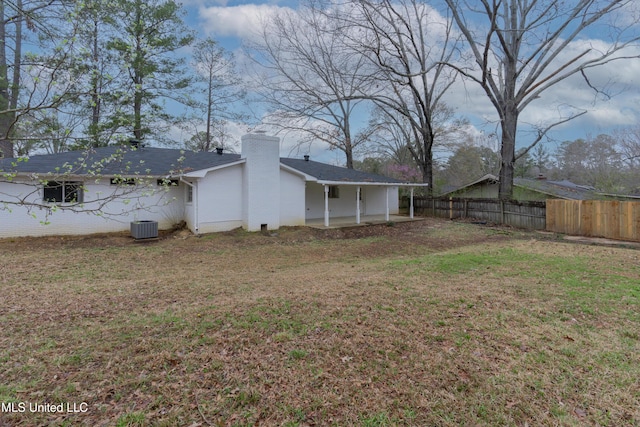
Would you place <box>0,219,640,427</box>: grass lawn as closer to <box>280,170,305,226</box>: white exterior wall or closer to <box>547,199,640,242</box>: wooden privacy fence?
<box>547,199,640,242</box>: wooden privacy fence

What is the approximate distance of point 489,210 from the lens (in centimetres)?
1714

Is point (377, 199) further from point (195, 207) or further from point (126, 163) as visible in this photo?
point (126, 163)

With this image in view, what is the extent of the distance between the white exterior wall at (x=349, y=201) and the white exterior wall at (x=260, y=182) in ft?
13.0

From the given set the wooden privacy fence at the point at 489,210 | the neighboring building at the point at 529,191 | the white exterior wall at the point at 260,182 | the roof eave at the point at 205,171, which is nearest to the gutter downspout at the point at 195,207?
the roof eave at the point at 205,171

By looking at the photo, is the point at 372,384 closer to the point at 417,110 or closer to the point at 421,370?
the point at 421,370

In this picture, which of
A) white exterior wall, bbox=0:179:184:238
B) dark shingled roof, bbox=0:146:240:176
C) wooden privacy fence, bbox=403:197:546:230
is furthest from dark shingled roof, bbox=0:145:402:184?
wooden privacy fence, bbox=403:197:546:230

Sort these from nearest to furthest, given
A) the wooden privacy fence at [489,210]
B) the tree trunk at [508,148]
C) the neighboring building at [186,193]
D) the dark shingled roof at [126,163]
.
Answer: the dark shingled roof at [126,163] → the neighboring building at [186,193] → the wooden privacy fence at [489,210] → the tree trunk at [508,148]

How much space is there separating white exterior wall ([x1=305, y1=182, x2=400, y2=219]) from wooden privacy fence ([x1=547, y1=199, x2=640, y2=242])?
29.5ft

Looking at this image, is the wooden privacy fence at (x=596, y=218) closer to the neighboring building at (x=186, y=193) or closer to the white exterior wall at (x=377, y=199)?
the white exterior wall at (x=377, y=199)

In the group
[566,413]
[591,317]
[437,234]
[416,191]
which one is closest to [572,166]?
[416,191]

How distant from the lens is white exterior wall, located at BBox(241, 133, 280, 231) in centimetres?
1261

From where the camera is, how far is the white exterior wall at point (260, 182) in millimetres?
12609

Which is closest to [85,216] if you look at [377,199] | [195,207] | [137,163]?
[137,163]

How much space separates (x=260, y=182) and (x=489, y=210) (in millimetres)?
12586
